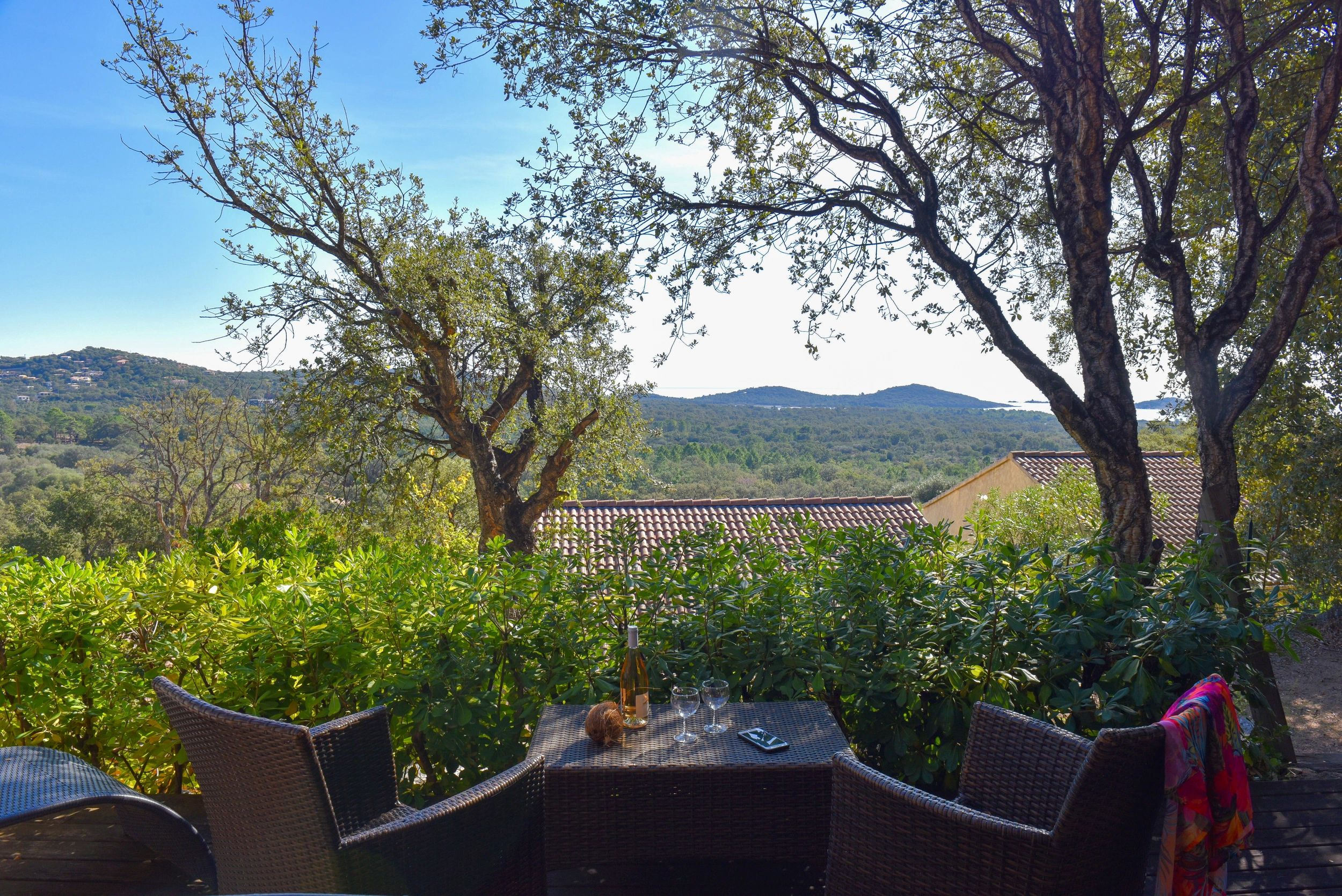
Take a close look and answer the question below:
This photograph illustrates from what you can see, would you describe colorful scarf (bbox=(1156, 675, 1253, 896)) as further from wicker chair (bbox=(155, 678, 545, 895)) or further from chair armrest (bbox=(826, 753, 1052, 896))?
wicker chair (bbox=(155, 678, 545, 895))

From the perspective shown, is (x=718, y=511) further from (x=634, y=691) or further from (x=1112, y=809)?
(x=1112, y=809)

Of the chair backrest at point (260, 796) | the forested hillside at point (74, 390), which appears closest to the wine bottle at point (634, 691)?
the chair backrest at point (260, 796)

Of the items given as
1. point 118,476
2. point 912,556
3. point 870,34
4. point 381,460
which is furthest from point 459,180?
point 118,476

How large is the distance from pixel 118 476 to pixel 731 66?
83.0 ft

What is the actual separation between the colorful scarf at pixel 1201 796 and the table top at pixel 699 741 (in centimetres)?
73

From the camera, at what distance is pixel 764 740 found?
2.14 metres

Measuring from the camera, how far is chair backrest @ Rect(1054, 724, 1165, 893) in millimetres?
1462

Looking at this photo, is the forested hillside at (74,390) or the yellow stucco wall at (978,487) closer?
the yellow stucco wall at (978,487)

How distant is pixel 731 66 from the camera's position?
553 centimetres

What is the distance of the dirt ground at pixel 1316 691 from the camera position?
29.5 ft

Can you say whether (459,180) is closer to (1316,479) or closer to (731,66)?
(731,66)

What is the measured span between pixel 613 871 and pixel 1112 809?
5.06 feet

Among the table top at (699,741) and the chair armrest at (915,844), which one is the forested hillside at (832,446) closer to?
the table top at (699,741)

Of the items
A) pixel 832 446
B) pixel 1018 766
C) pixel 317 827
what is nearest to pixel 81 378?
pixel 832 446
